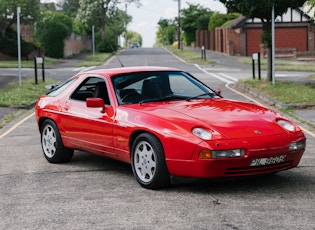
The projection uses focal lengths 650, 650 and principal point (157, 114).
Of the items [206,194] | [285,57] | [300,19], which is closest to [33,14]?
[285,57]

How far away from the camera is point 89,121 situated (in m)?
8.09

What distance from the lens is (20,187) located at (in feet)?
24.2

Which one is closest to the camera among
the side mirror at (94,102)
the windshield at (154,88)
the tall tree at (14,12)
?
the side mirror at (94,102)

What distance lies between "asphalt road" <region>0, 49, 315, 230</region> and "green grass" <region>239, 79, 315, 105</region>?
770cm

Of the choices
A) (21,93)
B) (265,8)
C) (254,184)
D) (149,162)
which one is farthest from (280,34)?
(149,162)

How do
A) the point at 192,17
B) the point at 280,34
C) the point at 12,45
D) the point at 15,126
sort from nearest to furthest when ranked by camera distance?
the point at 15,126 < the point at 12,45 < the point at 280,34 < the point at 192,17

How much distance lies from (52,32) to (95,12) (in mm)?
25913

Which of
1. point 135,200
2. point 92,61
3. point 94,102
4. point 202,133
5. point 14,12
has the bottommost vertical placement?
point 135,200

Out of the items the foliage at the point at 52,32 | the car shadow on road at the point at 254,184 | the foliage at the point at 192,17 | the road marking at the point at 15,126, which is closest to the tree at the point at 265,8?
the road marking at the point at 15,126

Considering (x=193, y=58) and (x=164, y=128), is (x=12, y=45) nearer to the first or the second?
(x=193, y=58)

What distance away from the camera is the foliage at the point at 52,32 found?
158 feet

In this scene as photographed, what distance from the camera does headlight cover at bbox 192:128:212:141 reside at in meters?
6.61

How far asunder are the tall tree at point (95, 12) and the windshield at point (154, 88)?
65.3 meters

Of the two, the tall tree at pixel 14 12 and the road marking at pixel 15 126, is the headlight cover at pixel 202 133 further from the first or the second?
the tall tree at pixel 14 12
